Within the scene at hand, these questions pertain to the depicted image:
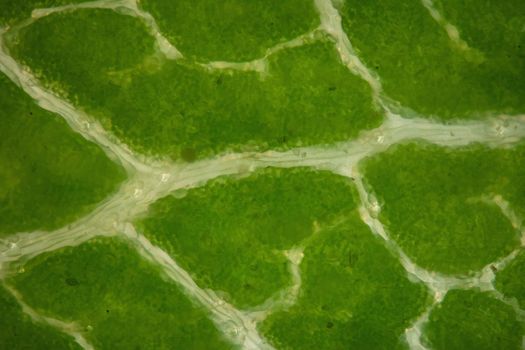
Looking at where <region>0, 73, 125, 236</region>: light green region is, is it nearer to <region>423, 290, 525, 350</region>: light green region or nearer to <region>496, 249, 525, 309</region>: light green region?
<region>423, 290, 525, 350</region>: light green region

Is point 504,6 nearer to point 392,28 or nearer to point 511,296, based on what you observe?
point 392,28

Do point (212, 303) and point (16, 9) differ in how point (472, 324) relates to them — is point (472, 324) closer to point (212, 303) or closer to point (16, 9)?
point (212, 303)

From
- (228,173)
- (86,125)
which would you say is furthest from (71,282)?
(228,173)

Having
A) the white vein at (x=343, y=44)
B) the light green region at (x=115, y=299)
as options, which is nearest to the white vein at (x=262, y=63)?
the white vein at (x=343, y=44)

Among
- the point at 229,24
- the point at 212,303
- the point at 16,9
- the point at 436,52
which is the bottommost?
the point at 212,303

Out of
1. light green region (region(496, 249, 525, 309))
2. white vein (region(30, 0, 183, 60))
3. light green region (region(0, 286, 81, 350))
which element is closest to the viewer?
light green region (region(0, 286, 81, 350))

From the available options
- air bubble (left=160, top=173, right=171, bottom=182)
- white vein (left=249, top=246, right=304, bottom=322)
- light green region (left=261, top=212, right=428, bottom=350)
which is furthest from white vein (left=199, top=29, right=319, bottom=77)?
white vein (left=249, top=246, right=304, bottom=322)
